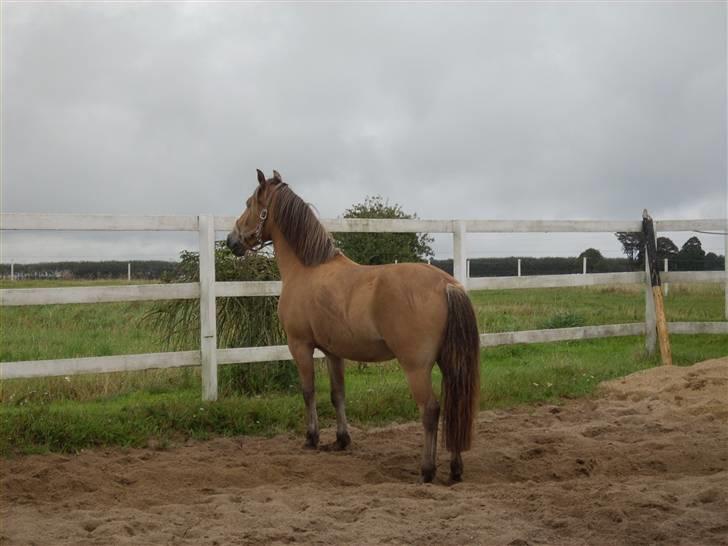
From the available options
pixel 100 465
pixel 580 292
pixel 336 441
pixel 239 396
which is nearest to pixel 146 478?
pixel 100 465

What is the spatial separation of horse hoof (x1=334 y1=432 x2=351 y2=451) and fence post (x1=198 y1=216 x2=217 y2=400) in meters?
1.68

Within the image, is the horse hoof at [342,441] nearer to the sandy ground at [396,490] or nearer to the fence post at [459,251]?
the sandy ground at [396,490]

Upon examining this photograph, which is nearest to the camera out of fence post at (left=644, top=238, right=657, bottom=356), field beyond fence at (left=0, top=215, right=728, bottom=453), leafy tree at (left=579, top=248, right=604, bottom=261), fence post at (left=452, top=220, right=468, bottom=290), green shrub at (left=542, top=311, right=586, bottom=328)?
field beyond fence at (left=0, top=215, right=728, bottom=453)

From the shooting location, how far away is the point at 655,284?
33.7ft

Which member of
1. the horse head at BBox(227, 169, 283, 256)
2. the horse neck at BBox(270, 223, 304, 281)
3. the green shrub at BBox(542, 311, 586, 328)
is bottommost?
the green shrub at BBox(542, 311, 586, 328)

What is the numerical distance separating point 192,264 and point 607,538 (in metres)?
5.59

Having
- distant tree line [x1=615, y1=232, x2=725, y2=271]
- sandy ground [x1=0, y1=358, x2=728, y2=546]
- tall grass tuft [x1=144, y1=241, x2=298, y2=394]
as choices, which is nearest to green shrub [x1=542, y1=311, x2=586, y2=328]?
distant tree line [x1=615, y1=232, x2=725, y2=271]

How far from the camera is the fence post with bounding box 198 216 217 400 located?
24.1 ft

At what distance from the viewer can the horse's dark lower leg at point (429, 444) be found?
521 cm

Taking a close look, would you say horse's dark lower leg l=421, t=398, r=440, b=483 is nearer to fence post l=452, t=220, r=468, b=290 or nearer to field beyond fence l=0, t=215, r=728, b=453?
field beyond fence l=0, t=215, r=728, b=453

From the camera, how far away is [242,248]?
667 centimetres

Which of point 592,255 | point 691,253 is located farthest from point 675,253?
point 592,255

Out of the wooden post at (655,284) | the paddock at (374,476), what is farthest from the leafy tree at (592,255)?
the paddock at (374,476)

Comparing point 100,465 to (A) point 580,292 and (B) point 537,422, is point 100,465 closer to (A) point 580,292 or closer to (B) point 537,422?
(B) point 537,422
